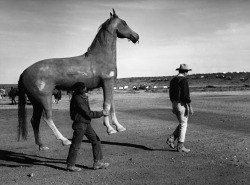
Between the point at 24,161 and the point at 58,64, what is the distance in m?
2.62

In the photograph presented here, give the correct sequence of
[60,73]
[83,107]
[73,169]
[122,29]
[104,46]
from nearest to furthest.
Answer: [83,107], [73,169], [60,73], [104,46], [122,29]

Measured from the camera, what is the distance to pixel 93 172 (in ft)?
21.6

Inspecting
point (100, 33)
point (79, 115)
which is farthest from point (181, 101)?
point (79, 115)

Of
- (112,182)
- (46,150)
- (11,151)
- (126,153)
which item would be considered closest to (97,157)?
(112,182)

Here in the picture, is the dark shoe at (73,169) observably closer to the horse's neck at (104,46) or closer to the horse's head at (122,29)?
the horse's neck at (104,46)

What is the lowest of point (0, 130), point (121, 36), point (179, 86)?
point (0, 130)

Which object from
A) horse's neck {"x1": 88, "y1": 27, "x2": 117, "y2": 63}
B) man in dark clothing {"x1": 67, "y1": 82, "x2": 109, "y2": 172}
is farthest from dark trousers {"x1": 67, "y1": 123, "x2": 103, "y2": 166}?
horse's neck {"x1": 88, "y1": 27, "x2": 117, "y2": 63}

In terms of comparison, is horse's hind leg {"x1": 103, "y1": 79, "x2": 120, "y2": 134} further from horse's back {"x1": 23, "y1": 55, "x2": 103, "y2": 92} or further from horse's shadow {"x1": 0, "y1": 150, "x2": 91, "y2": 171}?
horse's shadow {"x1": 0, "y1": 150, "x2": 91, "y2": 171}

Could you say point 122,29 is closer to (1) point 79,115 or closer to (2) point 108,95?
(2) point 108,95

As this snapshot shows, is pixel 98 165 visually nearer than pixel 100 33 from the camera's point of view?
Yes

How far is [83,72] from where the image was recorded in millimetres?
7012

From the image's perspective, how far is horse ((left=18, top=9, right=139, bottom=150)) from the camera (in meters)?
6.89

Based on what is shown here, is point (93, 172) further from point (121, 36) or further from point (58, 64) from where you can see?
point (121, 36)

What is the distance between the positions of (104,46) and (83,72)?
32.6 inches
